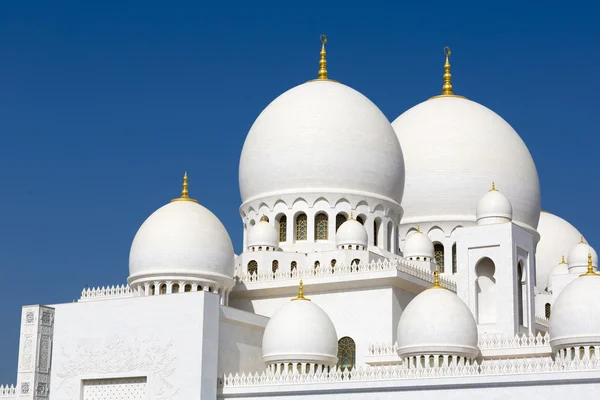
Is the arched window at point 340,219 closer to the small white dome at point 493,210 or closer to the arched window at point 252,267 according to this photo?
the arched window at point 252,267

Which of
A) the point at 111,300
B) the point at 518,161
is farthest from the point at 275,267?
the point at 518,161

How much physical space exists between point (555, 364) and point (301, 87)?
14.4m

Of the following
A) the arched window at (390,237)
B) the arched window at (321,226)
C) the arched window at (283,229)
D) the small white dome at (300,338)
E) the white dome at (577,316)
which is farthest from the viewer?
the arched window at (390,237)

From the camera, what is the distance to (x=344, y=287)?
2944cm

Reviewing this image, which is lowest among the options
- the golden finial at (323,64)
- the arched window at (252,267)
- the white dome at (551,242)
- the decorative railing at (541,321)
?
the decorative railing at (541,321)

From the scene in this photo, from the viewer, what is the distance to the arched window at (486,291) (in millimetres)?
29219

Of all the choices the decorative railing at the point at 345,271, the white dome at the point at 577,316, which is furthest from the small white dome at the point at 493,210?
the white dome at the point at 577,316

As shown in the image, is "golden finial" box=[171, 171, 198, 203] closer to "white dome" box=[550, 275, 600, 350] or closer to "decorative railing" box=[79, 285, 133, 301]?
"decorative railing" box=[79, 285, 133, 301]

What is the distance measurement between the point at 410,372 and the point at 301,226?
29.1 feet

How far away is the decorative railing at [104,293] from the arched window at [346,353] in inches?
239

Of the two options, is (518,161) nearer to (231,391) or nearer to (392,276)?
(392,276)

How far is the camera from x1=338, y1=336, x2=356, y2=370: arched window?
28.9 metres

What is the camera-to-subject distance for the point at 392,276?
1119 inches

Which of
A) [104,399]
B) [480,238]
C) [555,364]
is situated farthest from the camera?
[480,238]
